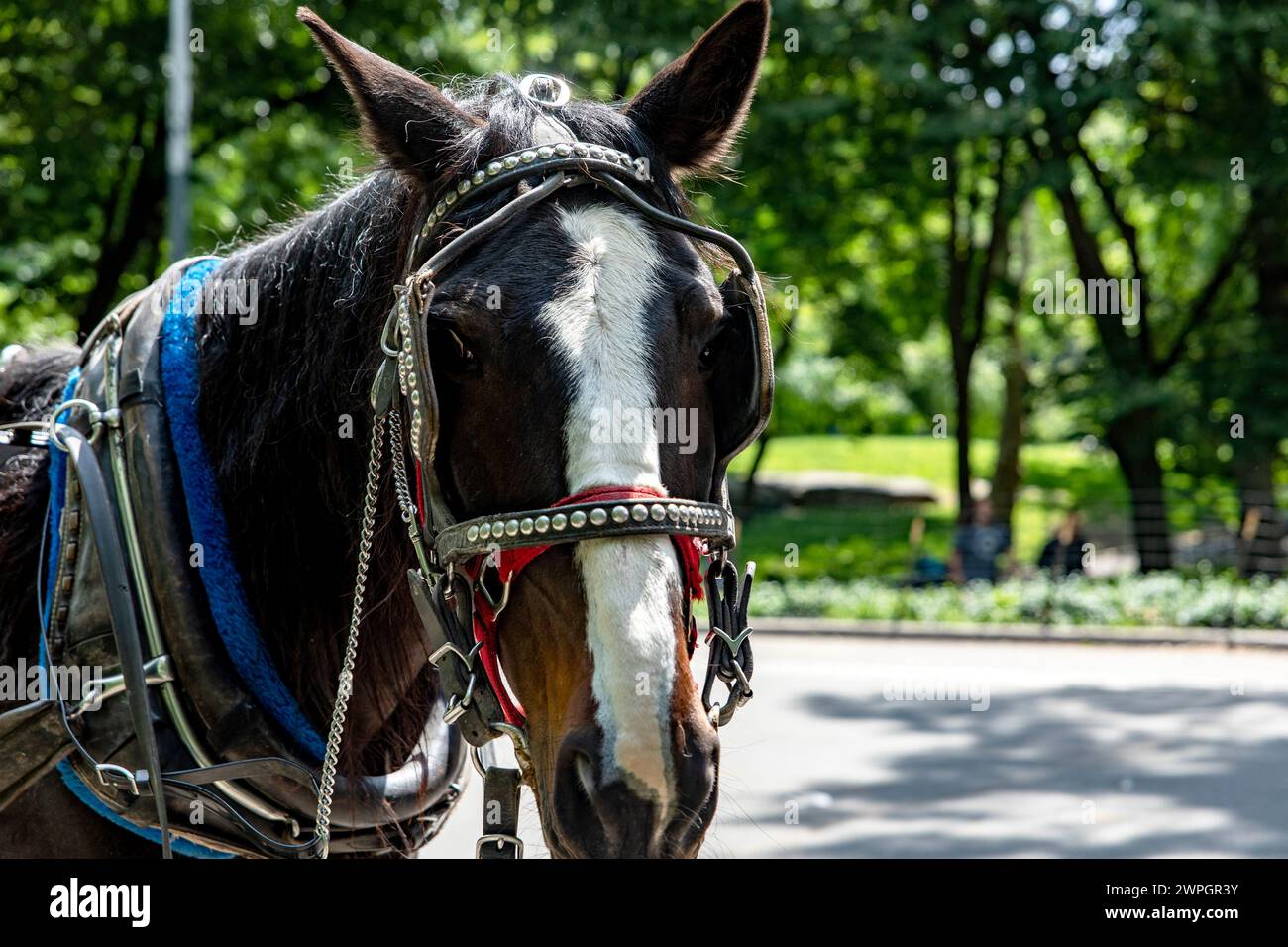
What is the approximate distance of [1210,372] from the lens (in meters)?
17.5

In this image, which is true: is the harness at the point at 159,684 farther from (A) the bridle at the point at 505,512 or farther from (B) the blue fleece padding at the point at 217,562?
(A) the bridle at the point at 505,512

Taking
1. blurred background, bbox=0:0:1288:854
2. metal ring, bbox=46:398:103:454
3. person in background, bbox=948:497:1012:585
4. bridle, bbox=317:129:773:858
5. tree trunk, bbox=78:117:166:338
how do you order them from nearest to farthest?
bridle, bbox=317:129:773:858
metal ring, bbox=46:398:103:454
blurred background, bbox=0:0:1288:854
tree trunk, bbox=78:117:166:338
person in background, bbox=948:497:1012:585

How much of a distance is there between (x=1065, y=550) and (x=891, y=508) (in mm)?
8730

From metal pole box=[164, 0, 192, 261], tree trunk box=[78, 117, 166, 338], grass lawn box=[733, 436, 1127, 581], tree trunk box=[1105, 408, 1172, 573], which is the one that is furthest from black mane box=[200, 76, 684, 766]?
tree trunk box=[1105, 408, 1172, 573]

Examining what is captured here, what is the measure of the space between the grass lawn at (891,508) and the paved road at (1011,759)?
184 cm

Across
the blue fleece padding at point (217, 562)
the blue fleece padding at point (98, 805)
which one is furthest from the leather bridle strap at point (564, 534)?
the blue fleece padding at point (98, 805)

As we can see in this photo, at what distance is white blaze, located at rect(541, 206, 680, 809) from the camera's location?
1671 millimetres

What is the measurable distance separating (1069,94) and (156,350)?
50.4 feet

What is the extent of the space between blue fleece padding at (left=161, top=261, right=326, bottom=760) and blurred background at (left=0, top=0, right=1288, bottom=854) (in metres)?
5.72

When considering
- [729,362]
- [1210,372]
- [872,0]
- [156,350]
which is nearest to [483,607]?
[729,362]

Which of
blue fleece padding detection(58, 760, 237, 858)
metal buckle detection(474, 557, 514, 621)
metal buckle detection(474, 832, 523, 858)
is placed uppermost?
metal buckle detection(474, 557, 514, 621)

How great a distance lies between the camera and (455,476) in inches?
75.2

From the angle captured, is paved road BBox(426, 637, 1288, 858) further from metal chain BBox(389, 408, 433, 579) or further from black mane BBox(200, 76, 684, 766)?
metal chain BBox(389, 408, 433, 579)

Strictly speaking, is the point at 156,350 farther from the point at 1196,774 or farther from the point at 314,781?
the point at 1196,774
